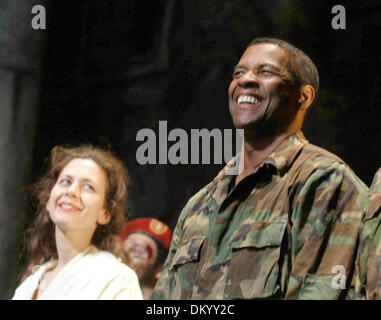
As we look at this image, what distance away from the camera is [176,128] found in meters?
3.08

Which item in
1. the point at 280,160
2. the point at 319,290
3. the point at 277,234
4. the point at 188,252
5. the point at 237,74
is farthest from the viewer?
the point at 237,74

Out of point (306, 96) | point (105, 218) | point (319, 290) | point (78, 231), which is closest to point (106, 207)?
point (105, 218)

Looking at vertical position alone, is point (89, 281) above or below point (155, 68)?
below

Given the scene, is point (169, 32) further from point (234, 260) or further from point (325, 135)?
point (234, 260)

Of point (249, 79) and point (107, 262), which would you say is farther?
point (107, 262)

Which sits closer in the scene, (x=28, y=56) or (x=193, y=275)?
(x=193, y=275)

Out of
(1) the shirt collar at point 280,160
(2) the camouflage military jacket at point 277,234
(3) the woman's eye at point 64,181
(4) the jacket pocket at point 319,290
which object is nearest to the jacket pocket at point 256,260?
(2) the camouflage military jacket at point 277,234

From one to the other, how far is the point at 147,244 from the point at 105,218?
0.78ft

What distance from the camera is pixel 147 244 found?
120 inches

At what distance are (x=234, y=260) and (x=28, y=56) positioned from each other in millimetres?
1570

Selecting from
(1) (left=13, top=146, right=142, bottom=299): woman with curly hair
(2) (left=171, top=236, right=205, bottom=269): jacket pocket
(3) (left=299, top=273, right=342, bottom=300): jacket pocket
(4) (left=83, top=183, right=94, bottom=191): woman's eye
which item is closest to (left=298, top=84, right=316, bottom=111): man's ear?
(2) (left=171, top=236, right=205, bottom=269): jacket pocket

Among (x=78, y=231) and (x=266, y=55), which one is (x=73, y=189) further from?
(x=266, y=55)

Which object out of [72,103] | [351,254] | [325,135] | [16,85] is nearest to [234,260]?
[351,254]
